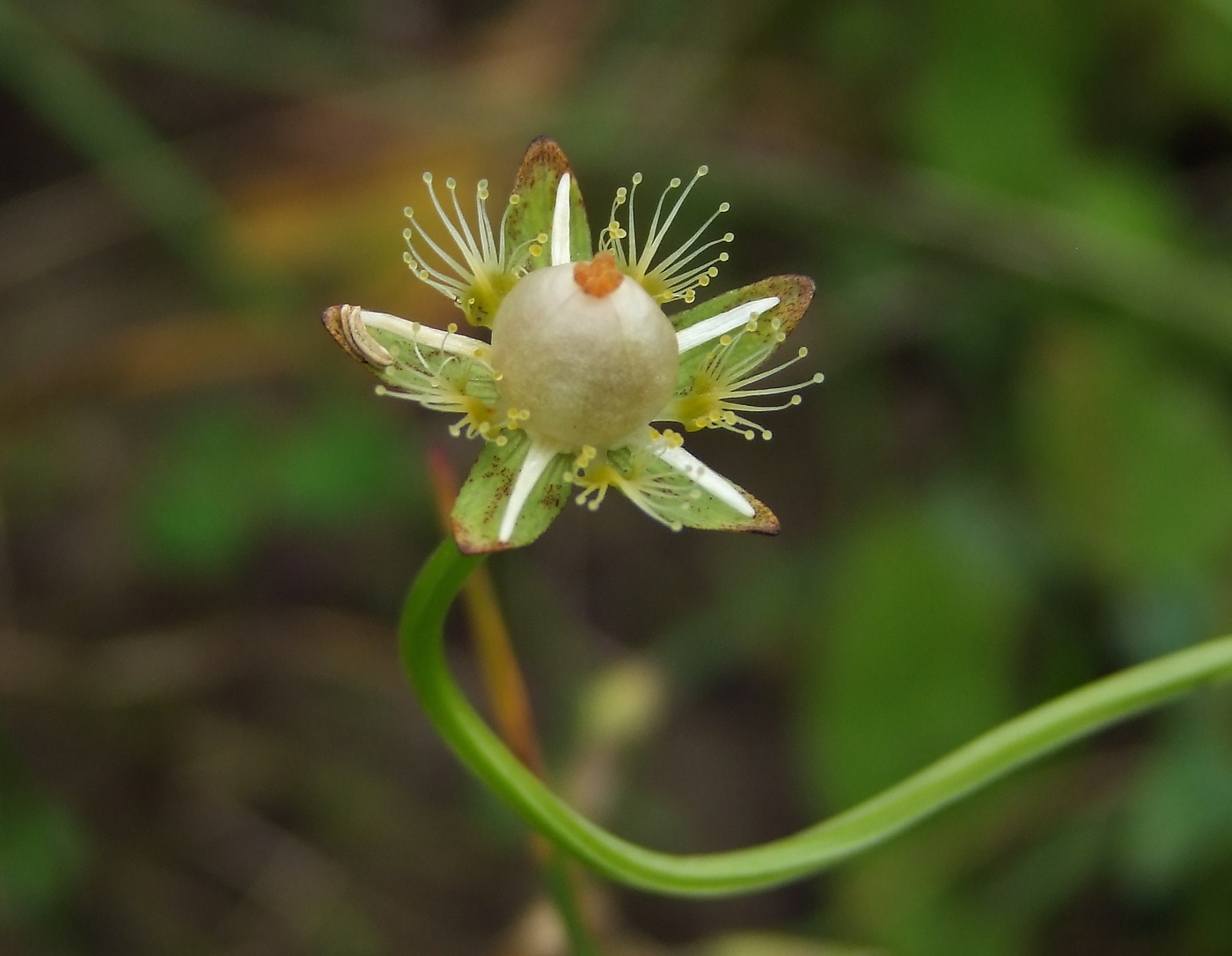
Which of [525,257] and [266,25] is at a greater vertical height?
[266,25]

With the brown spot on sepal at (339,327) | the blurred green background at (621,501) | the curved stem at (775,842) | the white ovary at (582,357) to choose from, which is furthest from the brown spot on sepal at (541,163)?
the blurred green background at (621,501)

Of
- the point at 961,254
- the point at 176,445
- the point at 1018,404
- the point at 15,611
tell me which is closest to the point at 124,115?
the point at 176,445

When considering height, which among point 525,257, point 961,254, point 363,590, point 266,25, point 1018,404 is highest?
point 266,25

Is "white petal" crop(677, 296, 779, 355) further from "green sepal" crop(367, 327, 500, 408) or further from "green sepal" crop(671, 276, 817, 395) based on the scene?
"green sepal" crop(367, 327, 500, 408)

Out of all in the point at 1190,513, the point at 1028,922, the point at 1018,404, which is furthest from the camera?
the point at 1018,404

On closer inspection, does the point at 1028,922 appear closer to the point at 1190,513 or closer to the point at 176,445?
the point at 1190,513

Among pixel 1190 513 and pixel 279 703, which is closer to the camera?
pixel 1190 513

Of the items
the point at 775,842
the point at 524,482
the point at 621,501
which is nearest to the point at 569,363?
the point at 524,482
